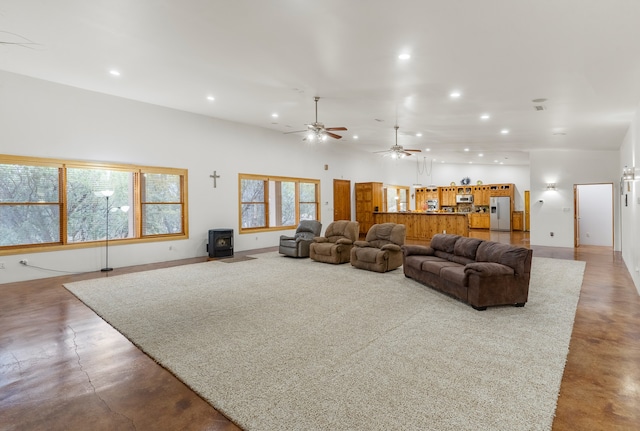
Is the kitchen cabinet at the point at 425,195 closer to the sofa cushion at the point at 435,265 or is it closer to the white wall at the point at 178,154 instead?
the white wall at the point at 178,154

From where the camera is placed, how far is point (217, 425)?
2.09 m

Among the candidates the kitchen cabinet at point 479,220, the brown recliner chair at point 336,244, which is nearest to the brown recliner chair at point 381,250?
the brown recliner chair at point 336,244

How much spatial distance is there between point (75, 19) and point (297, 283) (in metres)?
4.46

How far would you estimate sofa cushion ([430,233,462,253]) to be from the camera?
222 inches

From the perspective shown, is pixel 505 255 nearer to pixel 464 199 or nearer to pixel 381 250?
pixel 381 250

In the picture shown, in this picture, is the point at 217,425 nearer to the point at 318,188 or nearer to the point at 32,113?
the point at 32,113

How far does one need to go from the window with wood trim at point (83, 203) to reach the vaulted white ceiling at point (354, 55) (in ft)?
5.23

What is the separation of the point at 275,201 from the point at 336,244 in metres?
3.76

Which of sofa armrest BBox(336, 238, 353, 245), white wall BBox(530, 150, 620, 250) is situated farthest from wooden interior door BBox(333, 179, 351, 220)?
white wall BBox(530, 150, 620, 250)

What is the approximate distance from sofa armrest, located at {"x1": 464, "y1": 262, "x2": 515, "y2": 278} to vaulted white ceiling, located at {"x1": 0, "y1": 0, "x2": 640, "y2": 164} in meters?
2.63

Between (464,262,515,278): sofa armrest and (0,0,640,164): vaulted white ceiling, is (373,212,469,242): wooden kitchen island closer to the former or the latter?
(0,0,640,164): vaulted white ceiling

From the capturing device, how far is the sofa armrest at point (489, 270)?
13.7 ft

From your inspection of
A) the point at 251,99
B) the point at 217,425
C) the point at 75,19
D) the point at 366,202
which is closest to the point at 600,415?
the point at 217,425

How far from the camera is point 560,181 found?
987cm
